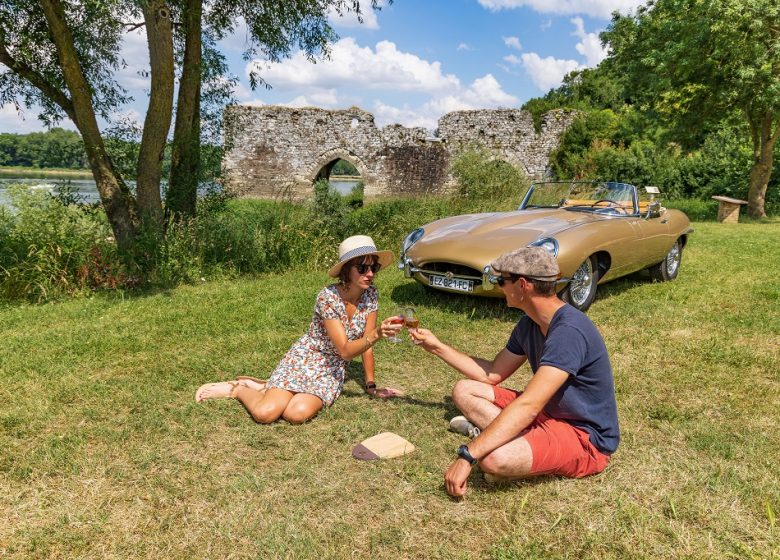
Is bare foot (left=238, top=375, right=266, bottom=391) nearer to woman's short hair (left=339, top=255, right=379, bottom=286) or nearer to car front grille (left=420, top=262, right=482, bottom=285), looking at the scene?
woman's short hair (left=339, top=255, right=379, bottom=286)

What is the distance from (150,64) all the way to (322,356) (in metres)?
5.49

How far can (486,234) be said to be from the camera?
559cm

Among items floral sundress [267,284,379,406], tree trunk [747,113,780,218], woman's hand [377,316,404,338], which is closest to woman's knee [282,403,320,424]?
floral sundress [267,284,379,406]

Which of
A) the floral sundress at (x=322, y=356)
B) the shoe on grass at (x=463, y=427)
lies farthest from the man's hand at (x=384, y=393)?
the shoe on grass at (x=463, y=427)

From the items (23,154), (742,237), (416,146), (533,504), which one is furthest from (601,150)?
(23,154)

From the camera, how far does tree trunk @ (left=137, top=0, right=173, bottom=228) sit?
6.67 metres

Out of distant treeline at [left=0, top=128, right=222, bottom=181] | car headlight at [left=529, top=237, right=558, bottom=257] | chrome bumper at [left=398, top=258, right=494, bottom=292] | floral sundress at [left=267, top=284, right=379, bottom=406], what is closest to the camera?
floral sundress at [left=267, top=284, right=379, bottom=406]

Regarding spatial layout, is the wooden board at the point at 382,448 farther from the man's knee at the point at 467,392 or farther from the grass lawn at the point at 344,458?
the man's knee at the point at 467,392

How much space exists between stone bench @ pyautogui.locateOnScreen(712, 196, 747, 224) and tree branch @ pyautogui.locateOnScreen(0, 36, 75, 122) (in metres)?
15.5

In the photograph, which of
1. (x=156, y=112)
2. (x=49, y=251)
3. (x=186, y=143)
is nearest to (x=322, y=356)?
(x=49, y=251)

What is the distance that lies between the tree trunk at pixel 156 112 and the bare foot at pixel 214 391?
462 cm

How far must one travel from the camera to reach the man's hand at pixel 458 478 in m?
2.40

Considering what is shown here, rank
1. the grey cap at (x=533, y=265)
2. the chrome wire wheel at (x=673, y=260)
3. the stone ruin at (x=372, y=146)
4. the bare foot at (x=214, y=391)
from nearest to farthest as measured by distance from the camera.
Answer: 1. the grey cap at (x=533, y=265)
2. the bare foot at (x=214, y=391)
3. the chrome wire wheel at (x=673, y=260)
4. the stone ruin at (x=372, y=146)

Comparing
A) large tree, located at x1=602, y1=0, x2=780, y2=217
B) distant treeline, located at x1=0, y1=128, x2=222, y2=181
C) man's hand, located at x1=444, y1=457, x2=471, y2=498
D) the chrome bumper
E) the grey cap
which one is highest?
large tree, located at x1=602, y1=0, x2=780, y2=217
